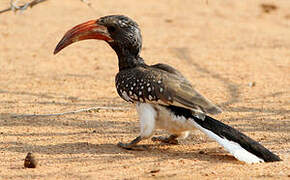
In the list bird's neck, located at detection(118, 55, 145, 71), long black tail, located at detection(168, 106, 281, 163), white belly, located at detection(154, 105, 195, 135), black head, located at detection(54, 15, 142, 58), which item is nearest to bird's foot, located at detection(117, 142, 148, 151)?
white belly, located at detection(154, 105, 195, 135)

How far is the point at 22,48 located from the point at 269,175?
5447 mm

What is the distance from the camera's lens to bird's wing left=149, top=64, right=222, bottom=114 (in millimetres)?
4328

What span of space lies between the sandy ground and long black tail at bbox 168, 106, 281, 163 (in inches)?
3.4

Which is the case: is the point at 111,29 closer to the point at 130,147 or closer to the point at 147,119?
the point at 147,119

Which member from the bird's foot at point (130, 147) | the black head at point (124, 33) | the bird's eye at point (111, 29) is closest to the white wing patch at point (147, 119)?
the bird's foot at point (130, 147)

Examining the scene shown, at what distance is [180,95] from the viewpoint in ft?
14.4

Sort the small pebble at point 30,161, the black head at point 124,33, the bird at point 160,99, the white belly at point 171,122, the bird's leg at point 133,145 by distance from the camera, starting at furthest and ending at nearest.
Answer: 1. the black head at point 124,33
2. the bird's leg at point 133,145
3. the white belly at point 171,122
4. the bird at point 160,99
5. the small pebble at point 30,161

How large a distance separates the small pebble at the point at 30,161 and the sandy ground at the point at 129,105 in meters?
0.05

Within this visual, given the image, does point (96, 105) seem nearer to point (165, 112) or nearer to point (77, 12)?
point (165, 112)

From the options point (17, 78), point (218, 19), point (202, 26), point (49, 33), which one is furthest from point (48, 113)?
point (218, 19)

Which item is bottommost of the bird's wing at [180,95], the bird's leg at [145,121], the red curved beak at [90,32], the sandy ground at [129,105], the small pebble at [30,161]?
the sandy ground at [129,105]

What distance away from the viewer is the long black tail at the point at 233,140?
13.6 feet

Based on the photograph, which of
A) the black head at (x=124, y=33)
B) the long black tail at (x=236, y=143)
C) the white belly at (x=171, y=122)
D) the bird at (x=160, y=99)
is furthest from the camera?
the black head at (x=124, y=33)

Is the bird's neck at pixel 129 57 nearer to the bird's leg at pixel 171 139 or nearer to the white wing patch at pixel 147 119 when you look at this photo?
the white wing patch at pixel 147 119
